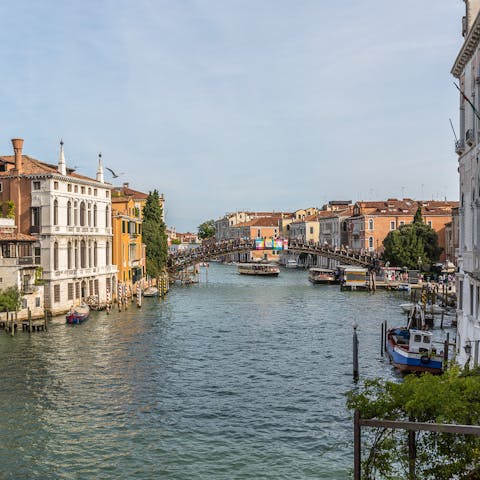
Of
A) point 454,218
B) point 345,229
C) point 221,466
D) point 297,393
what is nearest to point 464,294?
point 297,393

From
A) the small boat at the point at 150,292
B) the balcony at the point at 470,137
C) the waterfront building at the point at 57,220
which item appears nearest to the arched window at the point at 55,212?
the waterfront building at the point at 57,220

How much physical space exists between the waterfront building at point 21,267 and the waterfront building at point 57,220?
666 mm

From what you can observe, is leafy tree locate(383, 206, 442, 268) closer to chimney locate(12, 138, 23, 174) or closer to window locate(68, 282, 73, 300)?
window locate(68, 282, 73, 300)

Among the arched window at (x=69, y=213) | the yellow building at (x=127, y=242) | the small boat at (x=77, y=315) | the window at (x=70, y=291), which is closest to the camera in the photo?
the small boat at (x=77, y=315)

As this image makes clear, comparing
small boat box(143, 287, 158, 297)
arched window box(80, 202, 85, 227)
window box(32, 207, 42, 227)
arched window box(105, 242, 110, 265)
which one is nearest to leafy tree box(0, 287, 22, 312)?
window box(32, 207, 42, 227)

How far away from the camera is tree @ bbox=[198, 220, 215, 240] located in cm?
16450

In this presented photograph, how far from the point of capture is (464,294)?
18.6 m

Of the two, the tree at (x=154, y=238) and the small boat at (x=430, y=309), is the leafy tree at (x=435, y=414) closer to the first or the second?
the small boat at (x=430, y=309)

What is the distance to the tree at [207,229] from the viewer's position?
164500mm

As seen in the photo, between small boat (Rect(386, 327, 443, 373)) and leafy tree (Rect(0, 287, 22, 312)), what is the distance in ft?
58.8

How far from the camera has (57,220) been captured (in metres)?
37.1

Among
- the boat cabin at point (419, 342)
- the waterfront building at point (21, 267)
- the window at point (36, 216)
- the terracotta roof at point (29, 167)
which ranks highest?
the terracotta roof at point (29, 167)

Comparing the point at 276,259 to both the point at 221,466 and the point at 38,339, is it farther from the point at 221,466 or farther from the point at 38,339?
the point at 221,466

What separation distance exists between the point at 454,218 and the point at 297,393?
40771mm
